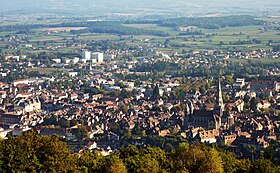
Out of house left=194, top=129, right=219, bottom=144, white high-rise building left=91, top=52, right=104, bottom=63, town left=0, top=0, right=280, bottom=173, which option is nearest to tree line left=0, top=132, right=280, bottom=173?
Answer: town left=0, top=0, right=280, bottom=173

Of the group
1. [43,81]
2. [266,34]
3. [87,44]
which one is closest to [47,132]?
[43,81]

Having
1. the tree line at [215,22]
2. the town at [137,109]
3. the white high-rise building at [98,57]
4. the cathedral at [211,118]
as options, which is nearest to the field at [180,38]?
the tree line at [215,22]

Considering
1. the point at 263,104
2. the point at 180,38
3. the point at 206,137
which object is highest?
the point at 206,137

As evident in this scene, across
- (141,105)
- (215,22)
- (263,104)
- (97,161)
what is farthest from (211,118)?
(215,22)

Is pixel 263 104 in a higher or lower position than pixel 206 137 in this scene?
lower

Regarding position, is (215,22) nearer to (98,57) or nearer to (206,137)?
(98,57)

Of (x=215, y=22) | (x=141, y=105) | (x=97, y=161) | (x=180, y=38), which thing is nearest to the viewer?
(x=97, y=161)

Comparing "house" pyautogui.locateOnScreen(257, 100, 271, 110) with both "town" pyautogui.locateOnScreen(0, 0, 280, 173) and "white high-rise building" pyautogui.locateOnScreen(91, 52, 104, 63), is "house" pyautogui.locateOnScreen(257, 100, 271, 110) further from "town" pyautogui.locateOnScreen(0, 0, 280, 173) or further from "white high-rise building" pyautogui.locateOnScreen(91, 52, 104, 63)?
"white high-rise building" pyautogui.locateOnScreen(91, 52, 104, 63)

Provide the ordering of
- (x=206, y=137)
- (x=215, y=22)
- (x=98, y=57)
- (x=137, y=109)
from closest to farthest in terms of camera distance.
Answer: (x=206, y=137)
(x=137, y=109)
(x=98, y=57)
(x=215, y=22)

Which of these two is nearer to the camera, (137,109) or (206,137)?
(206,137)
